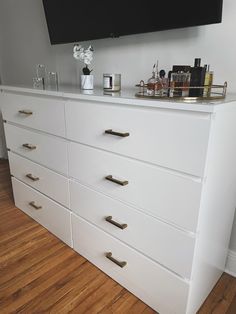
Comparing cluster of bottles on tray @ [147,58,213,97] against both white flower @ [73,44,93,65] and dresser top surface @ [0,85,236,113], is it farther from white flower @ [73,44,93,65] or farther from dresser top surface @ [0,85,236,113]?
white flower @ [73,44,93,65]

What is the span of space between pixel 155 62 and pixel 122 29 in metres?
0.26

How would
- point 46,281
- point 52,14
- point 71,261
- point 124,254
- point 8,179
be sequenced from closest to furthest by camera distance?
point 124,254, point 46,281, point 71,261, point 52,14, point 8,179

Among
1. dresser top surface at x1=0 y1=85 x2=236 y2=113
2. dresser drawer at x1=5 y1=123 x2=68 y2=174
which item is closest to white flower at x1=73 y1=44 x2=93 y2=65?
dresser top surface at x1=0 y1=85 x2=236 y2=113

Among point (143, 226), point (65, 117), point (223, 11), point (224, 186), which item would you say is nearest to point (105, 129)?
point (65, 117)

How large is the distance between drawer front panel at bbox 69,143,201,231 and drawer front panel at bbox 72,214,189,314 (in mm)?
263

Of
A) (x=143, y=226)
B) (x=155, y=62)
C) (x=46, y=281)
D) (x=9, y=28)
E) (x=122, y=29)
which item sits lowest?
(x=46, y=281)

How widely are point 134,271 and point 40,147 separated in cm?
90

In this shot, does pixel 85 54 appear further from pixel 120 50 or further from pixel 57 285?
pixel 57 285

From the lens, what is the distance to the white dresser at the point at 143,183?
885 mm

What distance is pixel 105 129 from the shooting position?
1.12m

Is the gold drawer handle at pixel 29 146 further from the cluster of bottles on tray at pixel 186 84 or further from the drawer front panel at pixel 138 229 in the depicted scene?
the cluster of bottles on tray at pixel 186 84

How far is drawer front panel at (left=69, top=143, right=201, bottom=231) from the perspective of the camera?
3.00 ft

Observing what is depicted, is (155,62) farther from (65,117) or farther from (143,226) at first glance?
(143,226)

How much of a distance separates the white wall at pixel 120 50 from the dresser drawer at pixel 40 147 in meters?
0.58
